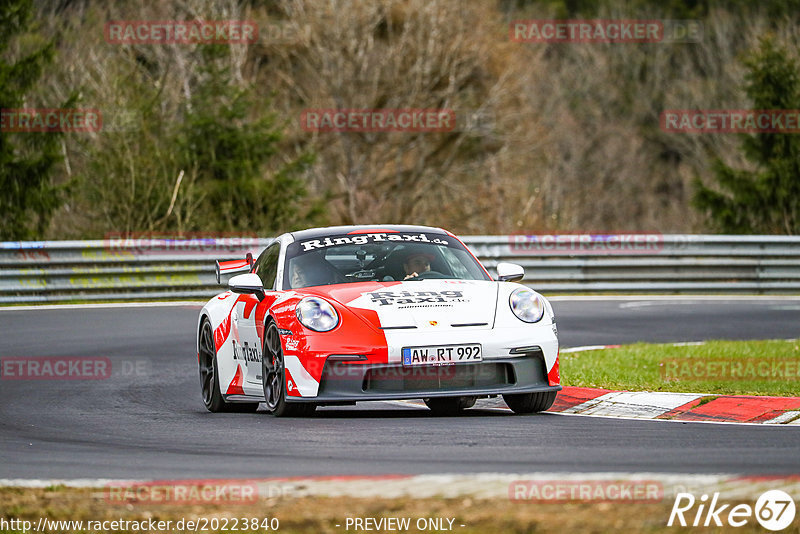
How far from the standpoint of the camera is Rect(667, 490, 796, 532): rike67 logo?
5.26 metres

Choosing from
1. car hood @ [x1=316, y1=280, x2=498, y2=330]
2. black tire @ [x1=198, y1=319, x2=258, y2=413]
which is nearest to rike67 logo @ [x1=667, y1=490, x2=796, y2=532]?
car hood @ [x1=316, y1=280, x2=498, y2=330]

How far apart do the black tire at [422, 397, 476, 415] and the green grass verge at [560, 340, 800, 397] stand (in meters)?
1.10

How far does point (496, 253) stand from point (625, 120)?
122 feet

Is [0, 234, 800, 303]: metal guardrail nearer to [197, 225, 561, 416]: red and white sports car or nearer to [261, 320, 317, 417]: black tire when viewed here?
[197, 225, 561, 416]: red and white sports car

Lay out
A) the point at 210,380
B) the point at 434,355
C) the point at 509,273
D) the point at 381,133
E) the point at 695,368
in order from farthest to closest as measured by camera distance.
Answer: the point at 381,133 < the point at 695,368 < the point at 210,380 < the point at 509,273 < the point at 434,355

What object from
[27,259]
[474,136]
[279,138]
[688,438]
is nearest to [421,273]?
[688,438]

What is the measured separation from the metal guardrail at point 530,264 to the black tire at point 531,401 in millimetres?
12573

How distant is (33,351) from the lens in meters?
15.4

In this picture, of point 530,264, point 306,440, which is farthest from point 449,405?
point 530,264

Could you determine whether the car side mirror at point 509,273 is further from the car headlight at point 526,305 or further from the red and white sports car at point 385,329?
the car headlight at point 526,305

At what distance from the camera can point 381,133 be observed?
39.5 meters

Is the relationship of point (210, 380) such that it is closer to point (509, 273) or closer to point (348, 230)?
point (348, 230)

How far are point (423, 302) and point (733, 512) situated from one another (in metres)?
4.36

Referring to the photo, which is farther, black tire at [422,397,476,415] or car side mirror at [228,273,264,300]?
black tire at [422,397,476,415]
